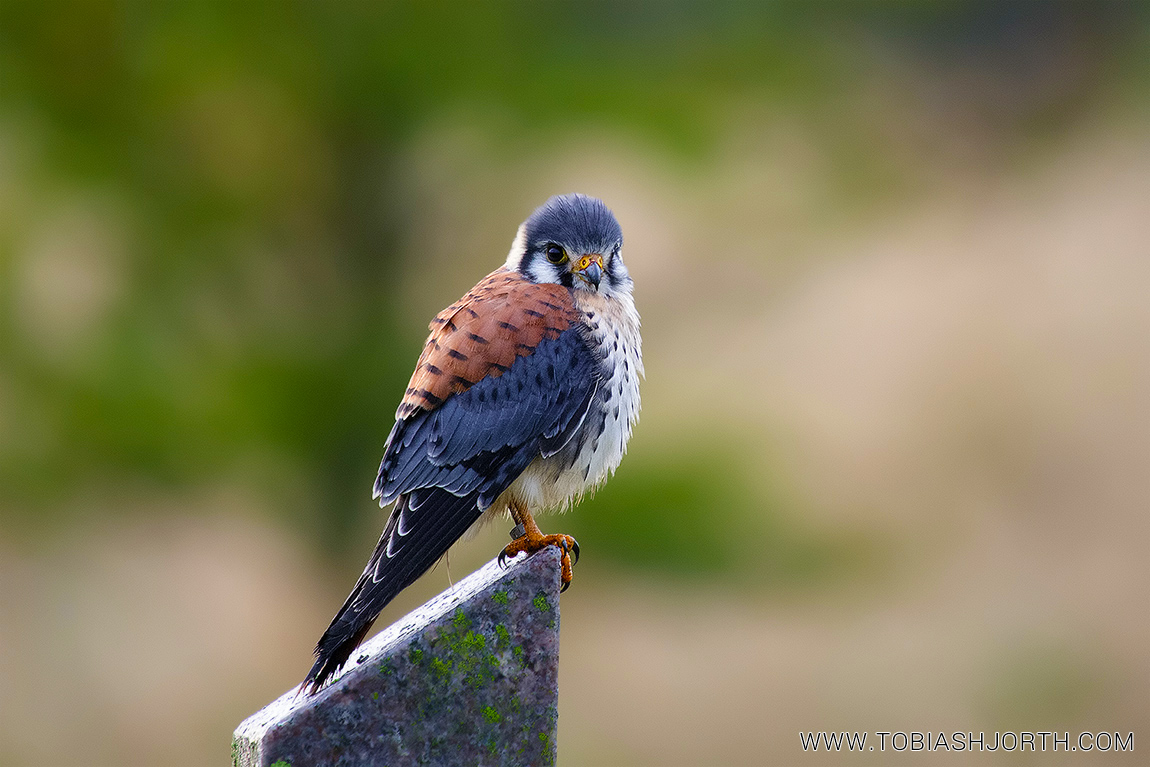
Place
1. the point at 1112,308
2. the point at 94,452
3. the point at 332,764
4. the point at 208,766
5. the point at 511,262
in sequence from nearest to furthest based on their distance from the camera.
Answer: the point at 332,764 < the point at 511,262 < the point at 94,452 < the point at 208,766 < the point at 1112,308

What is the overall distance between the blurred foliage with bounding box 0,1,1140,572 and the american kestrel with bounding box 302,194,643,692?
5.83 feet

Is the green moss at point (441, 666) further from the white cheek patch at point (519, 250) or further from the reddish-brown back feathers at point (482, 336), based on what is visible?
the white cheek patch at point (519, 250)

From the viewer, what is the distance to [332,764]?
1518 mm

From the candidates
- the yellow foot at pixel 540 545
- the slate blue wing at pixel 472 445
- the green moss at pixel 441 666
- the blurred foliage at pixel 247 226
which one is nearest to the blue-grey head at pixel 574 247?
the slate blue wing at pixel 472 445

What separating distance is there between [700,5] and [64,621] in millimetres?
4021

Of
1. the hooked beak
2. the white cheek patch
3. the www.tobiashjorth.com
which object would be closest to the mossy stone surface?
the hooked beak

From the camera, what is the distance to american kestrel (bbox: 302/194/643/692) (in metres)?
2.01

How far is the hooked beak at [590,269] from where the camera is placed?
2.41 m

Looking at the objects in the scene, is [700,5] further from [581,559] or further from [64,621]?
[64,621]

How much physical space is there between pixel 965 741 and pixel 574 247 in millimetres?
3514

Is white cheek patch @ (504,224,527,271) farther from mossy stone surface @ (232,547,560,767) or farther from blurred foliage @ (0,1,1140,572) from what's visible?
blurred foliage @ (0,1,1140,572)

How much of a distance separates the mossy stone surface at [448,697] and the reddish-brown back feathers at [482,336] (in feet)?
1.96

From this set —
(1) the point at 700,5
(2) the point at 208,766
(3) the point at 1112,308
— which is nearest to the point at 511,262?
(1) the point at 700,5

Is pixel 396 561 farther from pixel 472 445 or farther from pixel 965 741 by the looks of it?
pixel 965 741
